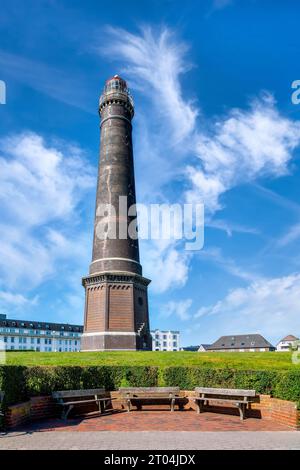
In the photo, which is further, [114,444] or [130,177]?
[130,177]

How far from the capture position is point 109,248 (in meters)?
35.9

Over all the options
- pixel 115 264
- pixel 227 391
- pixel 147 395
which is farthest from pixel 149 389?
pixel 115 264

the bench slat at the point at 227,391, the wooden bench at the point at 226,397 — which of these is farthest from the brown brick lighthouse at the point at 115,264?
the bench slat at the point at 227,391

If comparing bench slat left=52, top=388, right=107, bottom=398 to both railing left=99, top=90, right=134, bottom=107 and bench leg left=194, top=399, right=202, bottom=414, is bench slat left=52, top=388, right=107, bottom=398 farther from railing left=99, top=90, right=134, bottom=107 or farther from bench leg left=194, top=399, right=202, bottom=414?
railing left=99, top=90, right=134, bottom=107

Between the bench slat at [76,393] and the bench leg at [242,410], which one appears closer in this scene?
the bench leg at [242,410]

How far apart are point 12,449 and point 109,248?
2740cm

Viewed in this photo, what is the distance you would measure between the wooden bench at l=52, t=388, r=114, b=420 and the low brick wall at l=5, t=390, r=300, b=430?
460mm

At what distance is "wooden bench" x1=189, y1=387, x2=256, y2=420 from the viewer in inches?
511

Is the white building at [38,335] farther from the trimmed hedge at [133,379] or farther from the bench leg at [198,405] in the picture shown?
the bench leg at [198,405]

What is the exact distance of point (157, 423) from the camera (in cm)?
1212

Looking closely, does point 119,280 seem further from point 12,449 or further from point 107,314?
point 12,449

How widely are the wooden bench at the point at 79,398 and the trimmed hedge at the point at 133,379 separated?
0.53 metres

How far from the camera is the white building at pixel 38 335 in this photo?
103 metres
